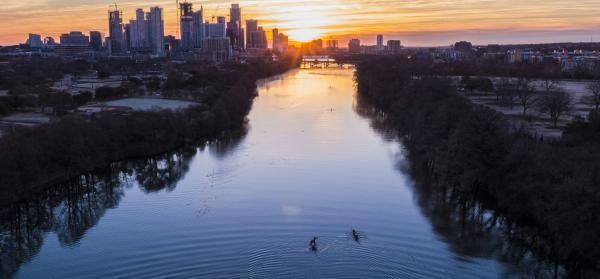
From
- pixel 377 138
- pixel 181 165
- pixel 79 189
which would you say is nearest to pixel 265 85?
pixel 377 138

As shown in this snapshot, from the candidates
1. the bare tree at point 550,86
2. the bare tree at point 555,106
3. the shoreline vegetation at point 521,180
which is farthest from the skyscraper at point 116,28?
the shoreline vegetation at point 521,180

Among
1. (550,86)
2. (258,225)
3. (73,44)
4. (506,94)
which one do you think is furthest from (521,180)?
(73,44)

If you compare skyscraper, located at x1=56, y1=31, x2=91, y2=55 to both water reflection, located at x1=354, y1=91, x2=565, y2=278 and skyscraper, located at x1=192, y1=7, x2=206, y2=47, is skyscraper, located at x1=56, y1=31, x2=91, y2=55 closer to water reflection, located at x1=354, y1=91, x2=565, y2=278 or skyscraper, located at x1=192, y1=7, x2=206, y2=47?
skyscraper, located at x1=192, y1=7, x2=206, y2=47

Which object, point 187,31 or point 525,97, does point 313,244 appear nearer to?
point 525,97

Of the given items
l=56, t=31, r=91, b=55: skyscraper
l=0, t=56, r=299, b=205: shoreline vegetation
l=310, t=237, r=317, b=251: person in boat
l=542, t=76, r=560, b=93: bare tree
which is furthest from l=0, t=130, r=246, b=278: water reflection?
l=56, t=31, r=91, b=55: skyscraper

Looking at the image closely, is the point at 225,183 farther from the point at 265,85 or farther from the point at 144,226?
the point at 265,85

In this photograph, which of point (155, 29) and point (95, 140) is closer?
point (95, 140)
